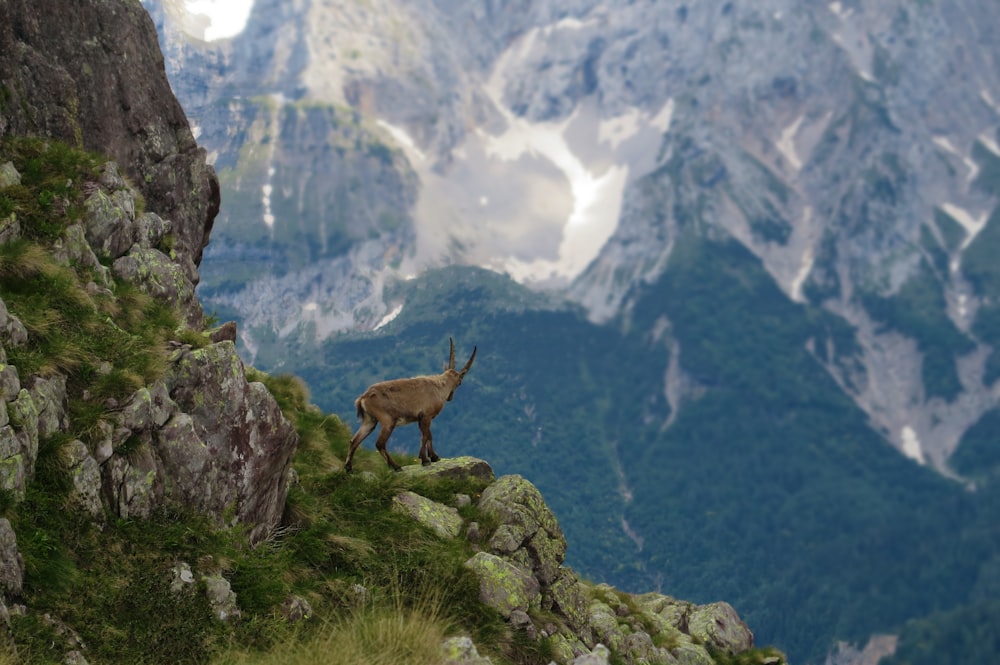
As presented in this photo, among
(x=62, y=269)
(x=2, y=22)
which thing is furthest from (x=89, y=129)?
(x=62, y=269)

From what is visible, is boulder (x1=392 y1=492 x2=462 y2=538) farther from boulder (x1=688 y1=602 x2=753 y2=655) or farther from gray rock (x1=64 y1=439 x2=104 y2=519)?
boulder (x1=688 y1=602 x2=753 y2=655)

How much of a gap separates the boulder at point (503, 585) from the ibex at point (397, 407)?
495 cm

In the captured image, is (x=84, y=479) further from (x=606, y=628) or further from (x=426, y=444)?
(x=606, y=628)

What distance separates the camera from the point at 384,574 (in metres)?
20.0

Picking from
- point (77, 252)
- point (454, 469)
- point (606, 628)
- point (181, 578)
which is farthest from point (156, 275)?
point (606, 628)

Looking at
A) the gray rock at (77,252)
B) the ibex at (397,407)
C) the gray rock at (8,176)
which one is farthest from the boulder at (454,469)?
the gray rock at (8,176)

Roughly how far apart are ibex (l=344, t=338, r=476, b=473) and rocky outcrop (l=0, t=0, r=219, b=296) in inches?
304

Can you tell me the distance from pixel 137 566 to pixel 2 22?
67.1 ft

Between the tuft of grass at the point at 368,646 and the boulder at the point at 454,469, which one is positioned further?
the boulder at the point at 454,469

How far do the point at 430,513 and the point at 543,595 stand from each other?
3362 millimetres

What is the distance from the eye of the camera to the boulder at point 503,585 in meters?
20.7

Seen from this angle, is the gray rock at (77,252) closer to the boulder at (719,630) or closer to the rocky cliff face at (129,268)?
the rocky cliff face at (129,268)

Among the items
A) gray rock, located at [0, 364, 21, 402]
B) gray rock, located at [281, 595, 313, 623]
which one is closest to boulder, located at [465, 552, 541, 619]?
Answer: gray rock, located at [281, 595, 313, 623]

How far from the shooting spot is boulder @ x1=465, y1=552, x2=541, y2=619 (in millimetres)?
20719
